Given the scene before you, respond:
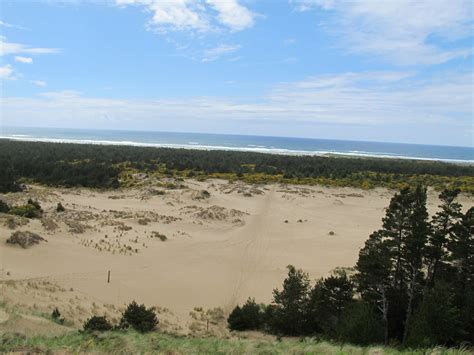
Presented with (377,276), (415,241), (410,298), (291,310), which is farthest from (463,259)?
(291,310)

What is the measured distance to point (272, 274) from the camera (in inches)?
761

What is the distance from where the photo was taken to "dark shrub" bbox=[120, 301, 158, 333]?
12.1 metres

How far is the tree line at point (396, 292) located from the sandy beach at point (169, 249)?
9.77ft

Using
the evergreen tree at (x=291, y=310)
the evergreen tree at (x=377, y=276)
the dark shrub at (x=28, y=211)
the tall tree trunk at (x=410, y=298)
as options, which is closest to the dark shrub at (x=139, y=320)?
the evergreen tree at (x=291, y=310)

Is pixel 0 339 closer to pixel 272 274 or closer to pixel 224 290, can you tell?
pixel 224 290

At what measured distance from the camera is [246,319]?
13.5m

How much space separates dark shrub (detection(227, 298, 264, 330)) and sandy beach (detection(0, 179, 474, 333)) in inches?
29.1

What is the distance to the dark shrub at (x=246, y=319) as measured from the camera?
1334 centimetres

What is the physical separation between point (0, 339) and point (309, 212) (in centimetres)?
3044

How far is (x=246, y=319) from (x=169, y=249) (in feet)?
32.4

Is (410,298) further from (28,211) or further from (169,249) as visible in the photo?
(28,211)

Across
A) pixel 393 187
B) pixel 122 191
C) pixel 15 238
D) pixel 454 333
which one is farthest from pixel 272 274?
pixel 393 187

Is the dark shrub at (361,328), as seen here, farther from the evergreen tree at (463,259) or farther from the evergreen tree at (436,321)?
the evergreen tree at (463,259)

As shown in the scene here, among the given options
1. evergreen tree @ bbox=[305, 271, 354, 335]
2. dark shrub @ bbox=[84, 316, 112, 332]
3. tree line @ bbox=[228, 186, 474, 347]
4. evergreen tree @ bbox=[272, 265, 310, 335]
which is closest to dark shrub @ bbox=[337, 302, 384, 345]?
tree line @ bbox=[228, 186, 474, 347]
